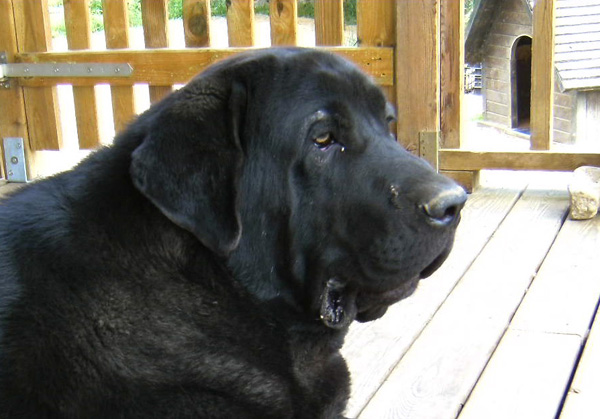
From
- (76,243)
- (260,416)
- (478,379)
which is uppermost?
(76,243)

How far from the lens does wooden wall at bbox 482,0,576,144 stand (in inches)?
476

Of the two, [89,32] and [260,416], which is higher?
[89,32]

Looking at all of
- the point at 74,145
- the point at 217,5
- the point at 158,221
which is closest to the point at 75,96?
the point at 74,145

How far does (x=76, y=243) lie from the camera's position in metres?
2.09

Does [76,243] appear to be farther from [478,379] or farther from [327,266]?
[478,379]

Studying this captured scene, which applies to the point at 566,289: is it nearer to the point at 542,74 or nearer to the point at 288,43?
the point at 542,74

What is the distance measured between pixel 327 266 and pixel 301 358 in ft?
0.89

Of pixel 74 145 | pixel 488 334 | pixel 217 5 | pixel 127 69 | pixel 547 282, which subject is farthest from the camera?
pixel 217 5

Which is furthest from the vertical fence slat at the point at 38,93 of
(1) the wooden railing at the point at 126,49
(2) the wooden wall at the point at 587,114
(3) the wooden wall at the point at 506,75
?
(2) the wooden wall at the point at 587,114

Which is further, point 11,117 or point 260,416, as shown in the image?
point 11,117

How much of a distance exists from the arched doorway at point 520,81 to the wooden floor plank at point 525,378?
9244 mm

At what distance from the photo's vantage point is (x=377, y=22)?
529 centimetres

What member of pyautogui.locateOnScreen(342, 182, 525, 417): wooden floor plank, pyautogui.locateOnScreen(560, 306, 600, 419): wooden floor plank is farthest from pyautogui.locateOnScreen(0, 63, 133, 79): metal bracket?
pyautogui.locateOnScreen(560, 306, 600, 419): wooden floor plank

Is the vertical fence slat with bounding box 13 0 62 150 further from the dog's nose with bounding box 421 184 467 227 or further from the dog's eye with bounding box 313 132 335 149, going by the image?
the dog's nose with bounding box 421 184 467 227
